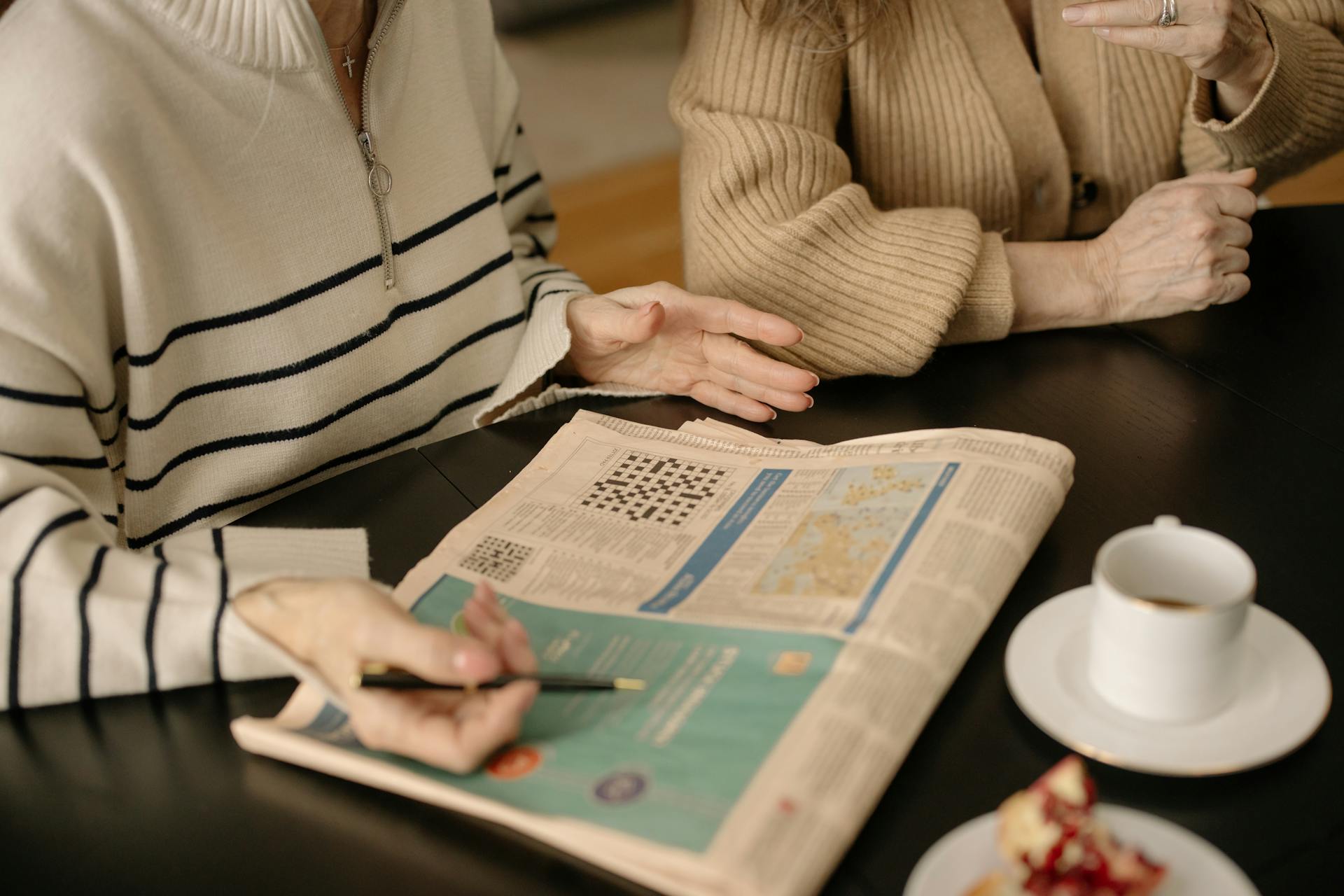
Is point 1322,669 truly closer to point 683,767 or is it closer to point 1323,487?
point 1323,487

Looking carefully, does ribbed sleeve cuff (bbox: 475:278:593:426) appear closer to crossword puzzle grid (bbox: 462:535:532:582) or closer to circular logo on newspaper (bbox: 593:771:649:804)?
crossword puzzle grid (bbox: 462:535:532:582)

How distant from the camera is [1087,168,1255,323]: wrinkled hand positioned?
107 cm

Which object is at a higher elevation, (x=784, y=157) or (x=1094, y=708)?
(x=784, y=157)

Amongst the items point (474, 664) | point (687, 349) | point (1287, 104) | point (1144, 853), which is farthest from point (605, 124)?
point (1144, 853)

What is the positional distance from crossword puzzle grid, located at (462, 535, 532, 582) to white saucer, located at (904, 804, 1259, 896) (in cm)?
35

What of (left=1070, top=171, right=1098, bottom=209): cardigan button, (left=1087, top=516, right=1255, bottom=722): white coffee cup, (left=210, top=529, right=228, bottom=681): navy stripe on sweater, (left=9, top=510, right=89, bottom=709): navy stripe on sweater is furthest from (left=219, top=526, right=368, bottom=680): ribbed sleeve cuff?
(left=1070, top=171, right=1098, bottom=209): cardigan button

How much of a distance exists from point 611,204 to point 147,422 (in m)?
2.39

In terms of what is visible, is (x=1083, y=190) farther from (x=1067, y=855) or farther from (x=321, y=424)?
(x=1067, y=855)

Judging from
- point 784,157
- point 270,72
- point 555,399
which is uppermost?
point 270,72

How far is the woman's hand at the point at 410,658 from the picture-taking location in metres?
0.61

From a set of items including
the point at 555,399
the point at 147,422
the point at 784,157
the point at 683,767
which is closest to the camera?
the point at 683,767

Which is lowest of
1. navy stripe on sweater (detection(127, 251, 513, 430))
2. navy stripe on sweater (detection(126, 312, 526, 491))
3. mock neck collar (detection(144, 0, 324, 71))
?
navy stripe on sweater (detection(126, 312, 526, 491))

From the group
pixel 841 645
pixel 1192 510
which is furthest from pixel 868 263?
pixel 841 645

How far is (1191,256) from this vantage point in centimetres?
107
